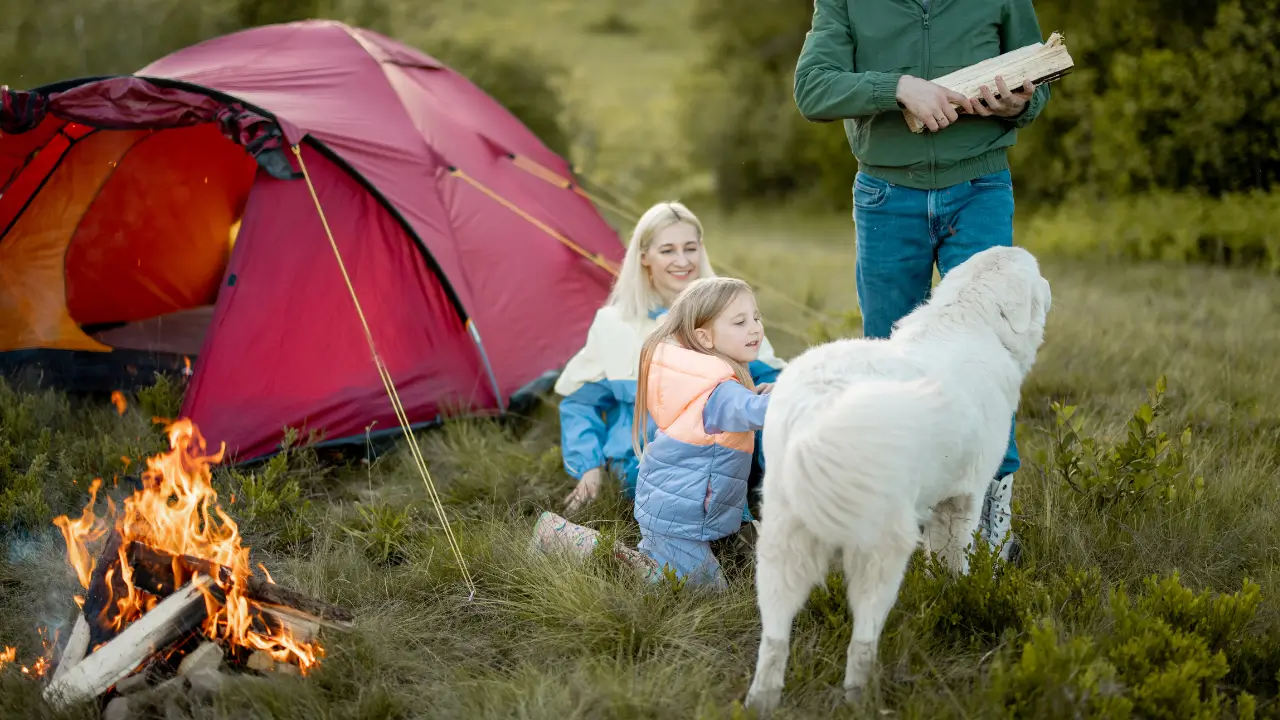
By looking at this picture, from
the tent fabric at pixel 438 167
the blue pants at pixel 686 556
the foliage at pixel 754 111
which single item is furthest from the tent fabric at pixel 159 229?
the foliage at pixel 754 111

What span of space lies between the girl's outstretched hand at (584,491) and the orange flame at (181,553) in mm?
1179

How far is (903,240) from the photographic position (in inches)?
124

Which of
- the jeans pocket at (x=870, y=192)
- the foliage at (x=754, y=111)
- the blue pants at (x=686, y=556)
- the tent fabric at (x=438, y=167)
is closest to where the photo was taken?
the blue pants at (x=686, y=556)

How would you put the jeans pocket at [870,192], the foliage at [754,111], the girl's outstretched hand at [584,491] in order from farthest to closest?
the foliage at [754,111] < the girl's outstretched hand at [584,491] < the jeans pocket at [870,192]

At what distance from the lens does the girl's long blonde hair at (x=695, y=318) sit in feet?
9.55

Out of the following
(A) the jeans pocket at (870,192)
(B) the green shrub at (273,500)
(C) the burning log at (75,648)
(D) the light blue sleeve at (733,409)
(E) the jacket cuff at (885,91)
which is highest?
(E) the jacket cuff at (885,91)

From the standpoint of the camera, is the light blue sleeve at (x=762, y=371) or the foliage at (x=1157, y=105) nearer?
the light blue sleeve at (x=762, y=371)

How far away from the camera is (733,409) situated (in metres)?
2.68

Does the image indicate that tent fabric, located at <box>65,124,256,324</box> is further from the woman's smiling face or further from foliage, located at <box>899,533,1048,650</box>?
foliage, located at <box>899,533,1048,650</box>

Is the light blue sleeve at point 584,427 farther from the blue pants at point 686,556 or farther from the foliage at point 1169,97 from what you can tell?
the foliage at point 1169,97

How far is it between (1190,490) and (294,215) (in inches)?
149

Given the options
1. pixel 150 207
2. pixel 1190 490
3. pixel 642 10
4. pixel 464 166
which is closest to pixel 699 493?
pixel 1190 490

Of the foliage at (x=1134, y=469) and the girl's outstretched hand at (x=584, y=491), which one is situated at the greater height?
the foliage at (x=1134, y=469)

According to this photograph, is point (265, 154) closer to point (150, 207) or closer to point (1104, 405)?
point (150, 207)
